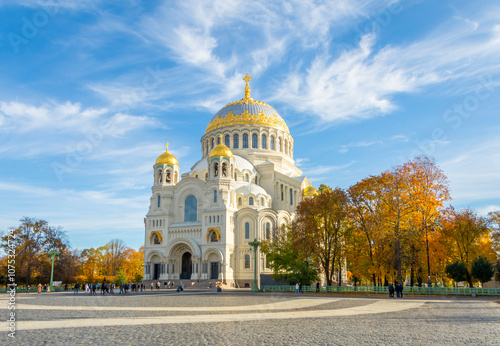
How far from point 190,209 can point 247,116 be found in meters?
16.6

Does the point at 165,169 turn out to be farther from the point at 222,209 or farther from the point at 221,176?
the point at 222,209

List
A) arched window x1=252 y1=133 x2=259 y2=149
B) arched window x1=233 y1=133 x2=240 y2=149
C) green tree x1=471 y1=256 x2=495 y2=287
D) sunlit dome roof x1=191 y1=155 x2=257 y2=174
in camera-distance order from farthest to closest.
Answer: arched window x1=252 y1=133 x2=259 y2=149
arched window x1=233 y1=133 x2=240 y2=149
sunlit dome roof x1=191 y1=155 x2=257 y2=174
green tree x1=471 y1=256 x2=495 y2=287

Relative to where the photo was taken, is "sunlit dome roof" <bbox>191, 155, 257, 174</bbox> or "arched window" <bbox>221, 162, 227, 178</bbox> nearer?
"arched window" <bbox>221, 162, 227, 178</bbox>

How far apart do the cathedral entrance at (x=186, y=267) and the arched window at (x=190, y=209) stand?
4.14 meters

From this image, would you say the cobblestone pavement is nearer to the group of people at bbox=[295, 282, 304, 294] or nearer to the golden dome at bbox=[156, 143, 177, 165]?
the group of people at bbox=[295, 282, 304, 294]

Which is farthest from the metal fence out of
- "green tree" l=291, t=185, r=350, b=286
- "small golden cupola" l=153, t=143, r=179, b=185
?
"small golden cupola" l=153, t=143, r=179, b=185

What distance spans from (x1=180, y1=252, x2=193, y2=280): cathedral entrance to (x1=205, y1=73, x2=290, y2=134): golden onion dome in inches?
787

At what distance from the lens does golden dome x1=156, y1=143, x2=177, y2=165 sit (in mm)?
51912

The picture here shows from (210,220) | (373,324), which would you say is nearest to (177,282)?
(210,220)

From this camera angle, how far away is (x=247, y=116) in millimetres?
60156

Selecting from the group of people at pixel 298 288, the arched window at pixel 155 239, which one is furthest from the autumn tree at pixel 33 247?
the group of people at pixel 298 288

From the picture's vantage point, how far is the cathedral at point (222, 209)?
153 feet

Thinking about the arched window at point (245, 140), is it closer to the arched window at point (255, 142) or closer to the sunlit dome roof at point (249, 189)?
the arched window at point (255, 142)

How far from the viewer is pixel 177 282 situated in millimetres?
45844
